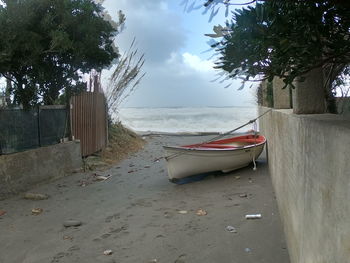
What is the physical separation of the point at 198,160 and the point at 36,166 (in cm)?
397

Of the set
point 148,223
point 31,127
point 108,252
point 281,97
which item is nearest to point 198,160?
point 281,97

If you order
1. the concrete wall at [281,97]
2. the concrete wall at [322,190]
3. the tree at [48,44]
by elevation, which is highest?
the tree at [48,44]

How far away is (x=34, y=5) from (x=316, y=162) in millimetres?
7758

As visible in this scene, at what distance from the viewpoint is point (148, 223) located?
6668mm

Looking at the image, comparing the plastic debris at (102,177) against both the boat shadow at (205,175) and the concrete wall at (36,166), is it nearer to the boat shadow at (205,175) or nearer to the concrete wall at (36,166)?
the concrete wall at (36,166)

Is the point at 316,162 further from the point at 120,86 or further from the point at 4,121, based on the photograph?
the point at 120,86

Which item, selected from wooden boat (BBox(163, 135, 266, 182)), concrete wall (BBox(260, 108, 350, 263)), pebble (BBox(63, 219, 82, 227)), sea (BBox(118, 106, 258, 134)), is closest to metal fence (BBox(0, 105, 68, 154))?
pebble (BBox(63, 219, 82, 227))

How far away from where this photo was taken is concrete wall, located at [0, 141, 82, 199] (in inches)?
342

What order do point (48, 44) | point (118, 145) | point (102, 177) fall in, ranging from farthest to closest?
point (118, 145)
point (102, 177)
point (48, 44)

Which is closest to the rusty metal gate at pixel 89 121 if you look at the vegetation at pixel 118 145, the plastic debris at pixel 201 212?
the vegetation at pixel 118 145

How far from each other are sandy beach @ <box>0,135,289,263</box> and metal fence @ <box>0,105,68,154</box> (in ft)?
3.75

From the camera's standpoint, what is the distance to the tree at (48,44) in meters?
8.09

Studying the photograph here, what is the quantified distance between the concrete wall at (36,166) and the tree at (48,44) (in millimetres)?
1333

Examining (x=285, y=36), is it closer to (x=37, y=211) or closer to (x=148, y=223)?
(x=148, y=223)
